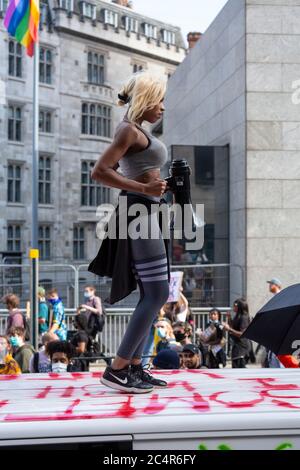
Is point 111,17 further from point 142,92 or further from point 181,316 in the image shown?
point 142,92

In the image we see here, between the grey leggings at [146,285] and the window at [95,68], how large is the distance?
145 ft

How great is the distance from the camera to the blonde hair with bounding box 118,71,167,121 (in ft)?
13.5

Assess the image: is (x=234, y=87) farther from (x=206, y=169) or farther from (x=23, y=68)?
(x=23, y=68)

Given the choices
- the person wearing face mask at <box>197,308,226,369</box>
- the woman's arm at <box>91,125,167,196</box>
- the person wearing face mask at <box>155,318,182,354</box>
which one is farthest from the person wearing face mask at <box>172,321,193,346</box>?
the woman's arm at <box>91,125,167,196</box>

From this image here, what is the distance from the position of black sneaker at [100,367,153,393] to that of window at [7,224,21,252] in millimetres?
38036

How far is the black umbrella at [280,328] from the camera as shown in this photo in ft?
16.0

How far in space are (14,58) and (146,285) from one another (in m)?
40.2

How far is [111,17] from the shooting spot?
2010 inches

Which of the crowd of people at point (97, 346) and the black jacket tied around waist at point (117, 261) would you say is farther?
the crowd of people at point (97, 346)

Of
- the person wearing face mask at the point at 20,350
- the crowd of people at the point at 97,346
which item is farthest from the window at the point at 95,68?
the person wearing face mask at the point at 20,350

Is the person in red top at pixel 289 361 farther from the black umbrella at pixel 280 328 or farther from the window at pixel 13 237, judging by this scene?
the window at pixel 13 237

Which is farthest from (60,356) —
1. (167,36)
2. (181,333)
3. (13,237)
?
(167,36)

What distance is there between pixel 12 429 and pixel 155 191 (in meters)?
1.79

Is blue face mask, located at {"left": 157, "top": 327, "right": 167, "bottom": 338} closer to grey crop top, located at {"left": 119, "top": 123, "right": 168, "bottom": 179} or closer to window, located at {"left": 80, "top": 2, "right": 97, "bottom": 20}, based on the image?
Answer: grey crop top, located at {"left": 119, "top": 123, "right": 168, "bottom": 179}
